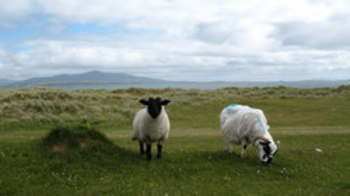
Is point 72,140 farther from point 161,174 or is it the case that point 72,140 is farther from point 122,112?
point 122,112

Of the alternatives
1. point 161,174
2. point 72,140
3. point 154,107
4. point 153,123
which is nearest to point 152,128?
point 153,123

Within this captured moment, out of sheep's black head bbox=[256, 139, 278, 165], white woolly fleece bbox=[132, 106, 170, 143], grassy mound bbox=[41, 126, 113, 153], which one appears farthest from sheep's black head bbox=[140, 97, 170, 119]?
sheep's black head bbox=[256, 139, 278, 165]

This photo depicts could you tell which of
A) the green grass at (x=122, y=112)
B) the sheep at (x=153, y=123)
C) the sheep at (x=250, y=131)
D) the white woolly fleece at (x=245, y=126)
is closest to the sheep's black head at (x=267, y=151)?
the sheep at (x=250, y=131)

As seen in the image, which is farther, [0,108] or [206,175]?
[0,108]

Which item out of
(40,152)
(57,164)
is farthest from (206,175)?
(40,152)

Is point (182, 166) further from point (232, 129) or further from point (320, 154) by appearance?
point (320, 154)

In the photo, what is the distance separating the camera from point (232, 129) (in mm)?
16234

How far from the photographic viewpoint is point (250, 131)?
15.5m

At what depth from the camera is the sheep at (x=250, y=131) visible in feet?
48.2

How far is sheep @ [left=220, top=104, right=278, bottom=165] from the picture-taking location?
1470cm

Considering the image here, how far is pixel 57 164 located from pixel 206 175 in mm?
5741

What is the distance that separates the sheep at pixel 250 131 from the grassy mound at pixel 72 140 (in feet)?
19.7

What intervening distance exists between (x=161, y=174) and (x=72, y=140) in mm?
4299

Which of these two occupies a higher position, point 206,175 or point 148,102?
point 148,102
